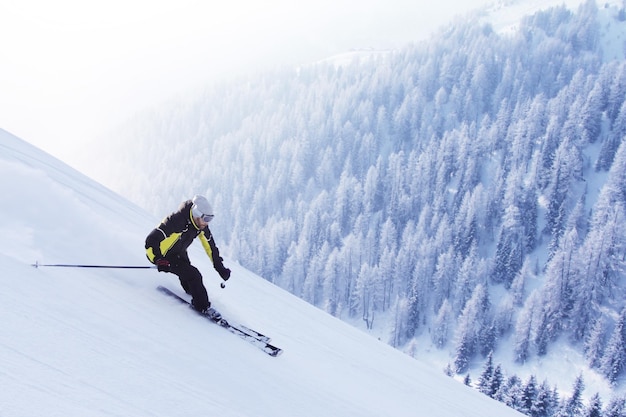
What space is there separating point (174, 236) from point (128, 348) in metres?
2.41

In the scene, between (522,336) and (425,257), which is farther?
(425,257)

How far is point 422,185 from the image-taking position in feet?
359

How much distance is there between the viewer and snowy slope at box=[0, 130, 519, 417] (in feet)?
12.9

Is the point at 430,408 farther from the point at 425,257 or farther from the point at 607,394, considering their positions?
the point at 425,257

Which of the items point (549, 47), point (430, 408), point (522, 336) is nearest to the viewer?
point (430, 408)

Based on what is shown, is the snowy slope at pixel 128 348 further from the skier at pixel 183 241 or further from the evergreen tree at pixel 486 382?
the evergreen tree at pixel 486 382

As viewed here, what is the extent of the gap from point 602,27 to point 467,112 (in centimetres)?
6828

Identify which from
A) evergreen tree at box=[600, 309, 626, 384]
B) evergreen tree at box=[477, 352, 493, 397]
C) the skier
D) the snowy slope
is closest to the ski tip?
the snowy slope

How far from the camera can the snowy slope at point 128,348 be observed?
3934mm

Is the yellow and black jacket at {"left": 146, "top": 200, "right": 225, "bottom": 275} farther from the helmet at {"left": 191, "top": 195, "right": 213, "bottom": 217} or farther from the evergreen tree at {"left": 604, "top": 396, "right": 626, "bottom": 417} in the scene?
the evergreen tree at {"left": 604, "top": 396, "right": 626, "bottom": 417}

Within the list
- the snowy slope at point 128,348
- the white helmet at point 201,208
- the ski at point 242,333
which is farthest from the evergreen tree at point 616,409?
the white helmet at point 201,208

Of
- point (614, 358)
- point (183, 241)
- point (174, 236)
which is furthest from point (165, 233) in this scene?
point (614, 358)

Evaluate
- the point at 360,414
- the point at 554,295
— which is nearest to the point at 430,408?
the point at 360,414

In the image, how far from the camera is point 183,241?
722cm
